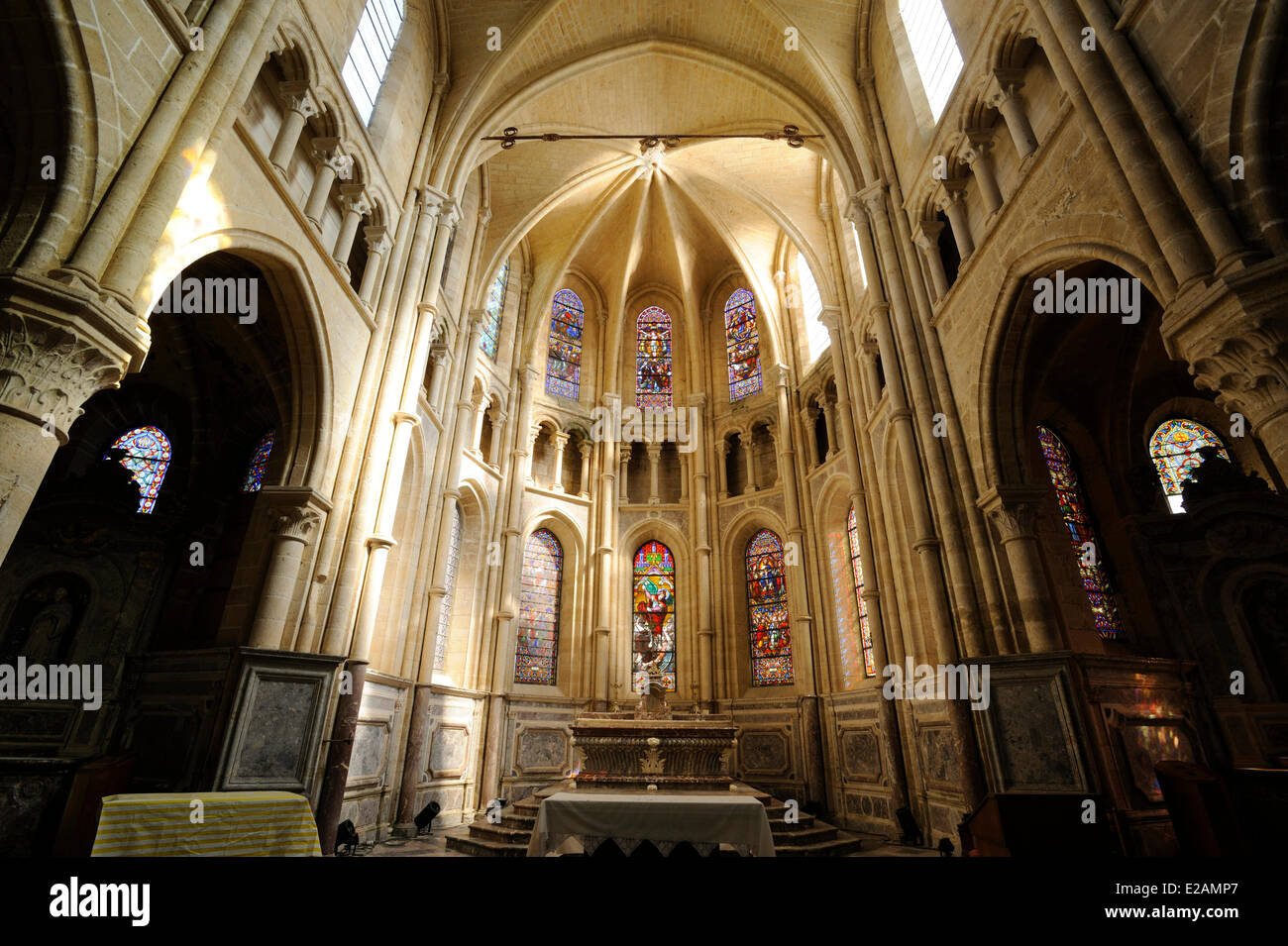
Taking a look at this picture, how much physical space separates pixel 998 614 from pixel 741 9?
13.4 metres

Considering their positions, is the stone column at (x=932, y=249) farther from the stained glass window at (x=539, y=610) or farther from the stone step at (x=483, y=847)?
the stained glass window at (x=539, y=610)

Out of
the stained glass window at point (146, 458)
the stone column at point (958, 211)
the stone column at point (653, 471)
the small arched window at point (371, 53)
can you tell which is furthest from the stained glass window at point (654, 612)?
the small arched window at point (371, 53)

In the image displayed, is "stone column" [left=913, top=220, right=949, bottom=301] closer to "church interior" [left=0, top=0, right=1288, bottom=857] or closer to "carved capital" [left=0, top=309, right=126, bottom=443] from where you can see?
"church interior" [left=0, top=0, right=1288, bottom=857]

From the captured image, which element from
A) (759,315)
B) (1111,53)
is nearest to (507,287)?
(759,315)

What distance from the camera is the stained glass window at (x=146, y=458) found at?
38.3ft

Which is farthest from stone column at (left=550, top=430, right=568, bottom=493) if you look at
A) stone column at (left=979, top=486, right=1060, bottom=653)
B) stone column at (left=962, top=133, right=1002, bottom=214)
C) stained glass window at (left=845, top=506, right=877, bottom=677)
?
stone column at (left=962, top=133, right=1002, bottom=214)

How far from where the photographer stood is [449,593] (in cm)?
1446

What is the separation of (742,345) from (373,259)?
1224cm

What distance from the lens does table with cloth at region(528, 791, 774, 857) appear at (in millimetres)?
5656

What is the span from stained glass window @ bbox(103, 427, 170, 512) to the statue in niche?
1666 millimetres

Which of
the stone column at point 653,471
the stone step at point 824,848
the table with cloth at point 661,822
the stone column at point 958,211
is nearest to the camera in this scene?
the table with cloth at point 661,822
